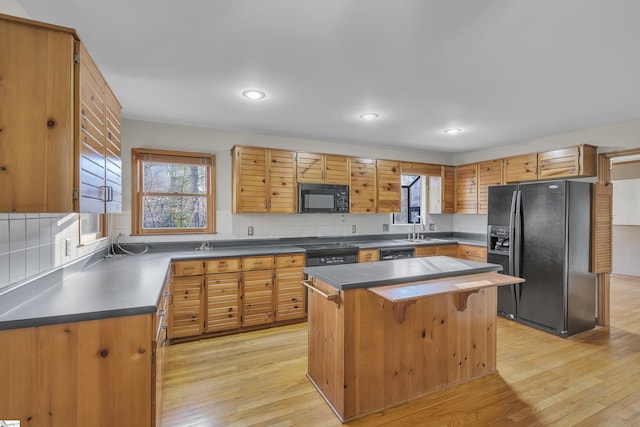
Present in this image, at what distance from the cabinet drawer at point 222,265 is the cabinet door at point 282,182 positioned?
0.82m

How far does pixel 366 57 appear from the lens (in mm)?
2008

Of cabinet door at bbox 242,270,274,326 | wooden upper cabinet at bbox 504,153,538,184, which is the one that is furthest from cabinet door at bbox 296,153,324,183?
wooden upper cabinet at bbox 504,153,538,184

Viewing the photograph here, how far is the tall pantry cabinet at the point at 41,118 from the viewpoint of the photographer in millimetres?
1217

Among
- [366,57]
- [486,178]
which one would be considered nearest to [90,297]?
[366,57]

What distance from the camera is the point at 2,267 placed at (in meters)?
1.38

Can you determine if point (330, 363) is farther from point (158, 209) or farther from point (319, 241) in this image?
point (158, 209)

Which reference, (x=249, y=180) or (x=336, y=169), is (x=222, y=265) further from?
(x=336, y=169)

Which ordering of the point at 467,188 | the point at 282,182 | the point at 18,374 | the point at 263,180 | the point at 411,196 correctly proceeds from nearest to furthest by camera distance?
the point at 18,374 < the point at 263,180 < the point at 282,182 < the point at 467,188 < the point at 411,196

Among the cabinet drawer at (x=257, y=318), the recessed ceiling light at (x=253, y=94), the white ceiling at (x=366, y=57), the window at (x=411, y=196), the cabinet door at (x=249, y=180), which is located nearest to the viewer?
the white ceiling at (x=366, y=57)

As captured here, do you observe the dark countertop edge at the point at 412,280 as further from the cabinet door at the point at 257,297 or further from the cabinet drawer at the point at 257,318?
the cabinet drawer at the point at 257,318

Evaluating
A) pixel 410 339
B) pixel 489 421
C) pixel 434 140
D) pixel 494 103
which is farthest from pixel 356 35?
pixel 434 140

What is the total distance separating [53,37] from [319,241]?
3.48 meters

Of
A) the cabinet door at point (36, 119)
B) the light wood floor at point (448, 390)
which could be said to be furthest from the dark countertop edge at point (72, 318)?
the light wood floor at point (448, 390)

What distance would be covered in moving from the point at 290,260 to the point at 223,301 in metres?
0.87
